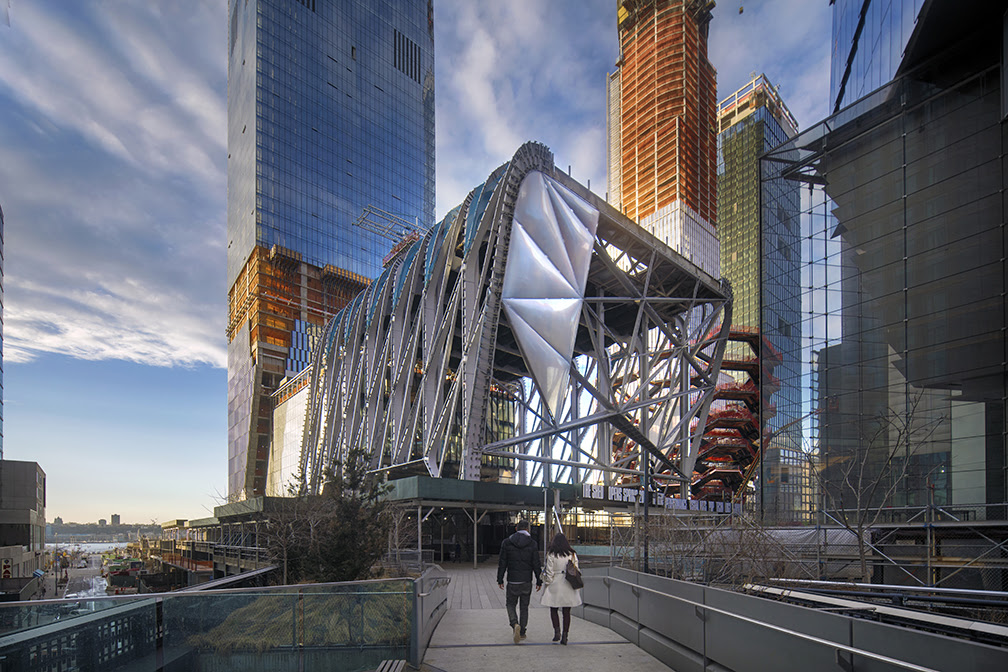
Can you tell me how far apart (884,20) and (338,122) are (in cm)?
11649

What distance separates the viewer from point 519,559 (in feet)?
32.6

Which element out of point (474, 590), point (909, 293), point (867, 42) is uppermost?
point (867, 42)

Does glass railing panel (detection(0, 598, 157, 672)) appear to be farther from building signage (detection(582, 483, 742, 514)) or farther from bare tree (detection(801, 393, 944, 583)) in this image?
building signage (detection(582, 483, 742, 514))

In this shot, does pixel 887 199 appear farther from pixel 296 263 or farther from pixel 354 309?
pixel 296 263

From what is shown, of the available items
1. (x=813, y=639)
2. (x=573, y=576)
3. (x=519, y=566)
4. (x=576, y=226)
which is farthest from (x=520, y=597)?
(x=576, y=226)

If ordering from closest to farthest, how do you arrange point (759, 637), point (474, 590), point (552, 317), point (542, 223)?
point (759, 637)
point (474, 590)
point (552, 317)
point (542, 223)

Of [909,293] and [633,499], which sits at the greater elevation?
[909,293]

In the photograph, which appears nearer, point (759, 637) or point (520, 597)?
point (759, 637)

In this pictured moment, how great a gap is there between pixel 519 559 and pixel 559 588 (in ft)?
2.24

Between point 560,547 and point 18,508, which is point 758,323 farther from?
point 18,508

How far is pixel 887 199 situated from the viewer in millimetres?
26172

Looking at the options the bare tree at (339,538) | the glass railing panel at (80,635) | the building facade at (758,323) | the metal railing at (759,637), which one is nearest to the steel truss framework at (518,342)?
the bare tree at (339,538)

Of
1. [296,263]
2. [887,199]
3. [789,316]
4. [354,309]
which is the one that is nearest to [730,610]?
[887,199]

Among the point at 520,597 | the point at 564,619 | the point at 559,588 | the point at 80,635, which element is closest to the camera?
the point at 80,635
